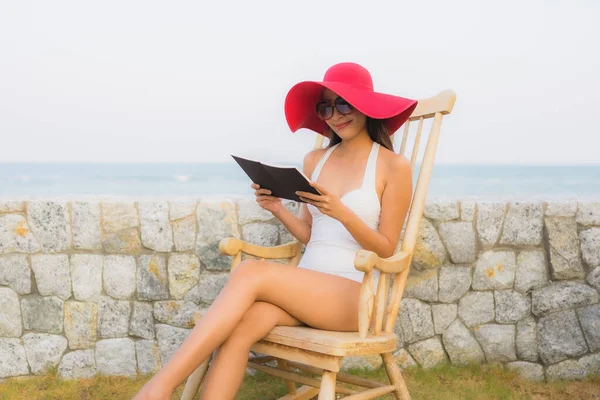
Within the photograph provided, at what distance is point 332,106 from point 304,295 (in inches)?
27.0

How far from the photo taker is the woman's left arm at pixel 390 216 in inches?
75.0

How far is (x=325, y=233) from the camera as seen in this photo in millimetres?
2141

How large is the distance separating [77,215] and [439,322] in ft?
5.85

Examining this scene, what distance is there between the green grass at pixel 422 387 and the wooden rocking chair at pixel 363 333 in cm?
52

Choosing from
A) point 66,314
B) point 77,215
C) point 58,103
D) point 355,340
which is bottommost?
point 66,314

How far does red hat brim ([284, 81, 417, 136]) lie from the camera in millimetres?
2006

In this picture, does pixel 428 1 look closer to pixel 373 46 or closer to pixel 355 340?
pixel 373 46

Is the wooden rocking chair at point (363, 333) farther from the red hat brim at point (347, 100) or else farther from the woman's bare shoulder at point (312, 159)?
the woman's bare shoulder at point (312, 159)

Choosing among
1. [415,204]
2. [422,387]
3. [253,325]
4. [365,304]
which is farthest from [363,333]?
[422,387]

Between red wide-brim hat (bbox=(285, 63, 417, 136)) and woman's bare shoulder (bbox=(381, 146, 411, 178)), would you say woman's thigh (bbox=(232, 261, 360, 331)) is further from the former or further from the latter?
red wide-brim hat (bbox=(285, 63, 417, 136))

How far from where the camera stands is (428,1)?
1130 cm

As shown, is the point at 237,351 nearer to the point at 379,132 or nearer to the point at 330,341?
the point at 330,341

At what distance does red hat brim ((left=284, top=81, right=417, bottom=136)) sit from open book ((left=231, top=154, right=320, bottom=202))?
1.19 feet

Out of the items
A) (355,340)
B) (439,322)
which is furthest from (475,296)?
(355,340)
